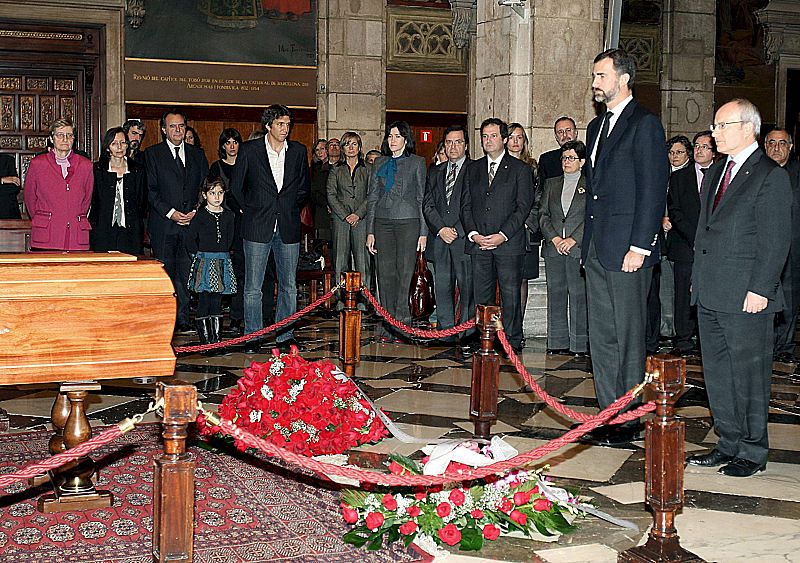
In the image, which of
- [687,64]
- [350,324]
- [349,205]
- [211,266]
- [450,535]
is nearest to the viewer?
[450,535]

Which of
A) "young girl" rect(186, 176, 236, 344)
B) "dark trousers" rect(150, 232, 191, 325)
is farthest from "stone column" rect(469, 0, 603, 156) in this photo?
"dark trousers" rect(150, 232, 191, 325)

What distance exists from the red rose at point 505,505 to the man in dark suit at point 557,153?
204 inches

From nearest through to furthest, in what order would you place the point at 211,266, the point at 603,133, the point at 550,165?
the point at 603,133 → the point at 211,266 → the point at 550,165

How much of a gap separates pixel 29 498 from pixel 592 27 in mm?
6792

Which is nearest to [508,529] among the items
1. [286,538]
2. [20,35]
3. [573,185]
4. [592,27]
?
[286,538]

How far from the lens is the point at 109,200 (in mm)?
Answer: 9250

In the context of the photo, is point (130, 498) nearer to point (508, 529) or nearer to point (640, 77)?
point (508, 529)

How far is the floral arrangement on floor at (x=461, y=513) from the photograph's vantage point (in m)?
4.20

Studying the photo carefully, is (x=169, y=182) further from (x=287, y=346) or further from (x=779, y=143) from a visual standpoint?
(x=779, y=143)

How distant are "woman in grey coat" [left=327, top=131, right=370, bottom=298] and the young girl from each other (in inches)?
92.0

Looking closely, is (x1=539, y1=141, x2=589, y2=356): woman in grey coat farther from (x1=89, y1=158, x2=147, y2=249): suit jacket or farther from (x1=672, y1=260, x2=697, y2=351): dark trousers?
(x1=89, y1=158, x2=147, y2=249): suit jacket

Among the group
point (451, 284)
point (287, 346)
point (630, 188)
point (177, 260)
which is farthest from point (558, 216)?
point (177, 260)

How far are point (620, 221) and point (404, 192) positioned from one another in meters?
3.89

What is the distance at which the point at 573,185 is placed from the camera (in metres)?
8.64
